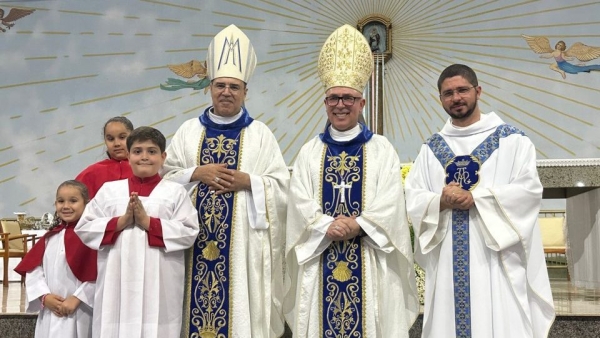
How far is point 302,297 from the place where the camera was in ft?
12.7

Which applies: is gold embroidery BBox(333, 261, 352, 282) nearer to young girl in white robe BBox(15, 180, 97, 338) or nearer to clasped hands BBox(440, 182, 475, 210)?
clasped hands BBox(440, 182, 475, 210)

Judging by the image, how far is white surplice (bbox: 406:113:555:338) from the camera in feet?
11.9

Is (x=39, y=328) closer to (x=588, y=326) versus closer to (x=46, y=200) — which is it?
(x=588, y=326)

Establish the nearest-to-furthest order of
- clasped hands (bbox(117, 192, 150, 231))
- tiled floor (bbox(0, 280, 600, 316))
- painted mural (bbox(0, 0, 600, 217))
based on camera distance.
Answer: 1. clasped hands (bbox(117, 192, 150, 231))
2. tiled floor (bbox(0, 280, 600, 316))
3. painted mural (bbox(0, 0, 600, 217))

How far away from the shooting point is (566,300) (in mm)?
Result: 5574

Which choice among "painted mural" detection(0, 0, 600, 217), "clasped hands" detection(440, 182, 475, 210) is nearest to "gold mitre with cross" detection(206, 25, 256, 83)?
"clasped hands" detection(440, 182, 475, 210)

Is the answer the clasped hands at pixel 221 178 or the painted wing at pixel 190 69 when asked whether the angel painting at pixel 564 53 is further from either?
the clasped hands at pixel 221 178

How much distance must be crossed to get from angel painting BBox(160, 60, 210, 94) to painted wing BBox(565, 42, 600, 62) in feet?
17.2

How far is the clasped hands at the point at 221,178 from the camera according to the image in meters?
4.00

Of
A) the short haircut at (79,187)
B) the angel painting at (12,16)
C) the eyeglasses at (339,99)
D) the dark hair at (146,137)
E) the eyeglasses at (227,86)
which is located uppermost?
the angel painting at (12,16)

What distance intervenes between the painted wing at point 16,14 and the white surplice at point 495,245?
933 cm

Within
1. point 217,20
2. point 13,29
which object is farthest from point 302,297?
point 13,29

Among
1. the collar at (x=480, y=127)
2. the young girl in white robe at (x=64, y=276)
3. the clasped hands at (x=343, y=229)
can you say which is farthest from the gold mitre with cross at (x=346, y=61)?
the young girl in white robe at (x=64, y=276)

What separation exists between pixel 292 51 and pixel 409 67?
A: 1.75 m
